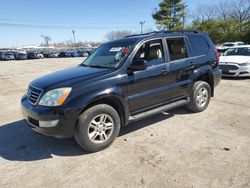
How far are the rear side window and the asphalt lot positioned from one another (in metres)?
1.51

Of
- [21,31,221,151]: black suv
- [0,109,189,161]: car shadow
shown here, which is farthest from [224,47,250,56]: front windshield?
[0,109,189,161]: car shadow

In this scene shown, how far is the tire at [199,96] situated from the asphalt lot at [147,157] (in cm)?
27

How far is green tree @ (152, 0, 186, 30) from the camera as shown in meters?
40.4

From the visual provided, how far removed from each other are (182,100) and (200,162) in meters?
1.91

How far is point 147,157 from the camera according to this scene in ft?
11.0

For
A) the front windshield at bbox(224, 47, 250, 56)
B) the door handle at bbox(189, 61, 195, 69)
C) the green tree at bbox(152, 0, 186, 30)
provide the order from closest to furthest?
1. the door handle at bbox(189, 61, 195, 69)
2. the front windshield at bbox(224, 47, 250, 56)
3. the green tree at bbox(152, 0, 186, 30)

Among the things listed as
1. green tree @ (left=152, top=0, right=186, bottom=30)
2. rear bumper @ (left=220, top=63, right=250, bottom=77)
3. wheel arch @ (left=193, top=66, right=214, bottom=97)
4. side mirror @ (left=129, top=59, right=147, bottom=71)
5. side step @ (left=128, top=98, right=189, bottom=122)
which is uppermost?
green tree @ (left=152, top=0, right=186, bottom=30)

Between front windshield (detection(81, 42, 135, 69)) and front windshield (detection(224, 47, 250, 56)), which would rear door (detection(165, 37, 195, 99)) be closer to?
front windshield (detection(81, 42, 135, 69))

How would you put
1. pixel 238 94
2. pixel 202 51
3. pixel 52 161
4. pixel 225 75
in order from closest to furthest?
1. pixel 52 161
2. pixel 202 51
3. pixel 238 94
4. pixel 225 75

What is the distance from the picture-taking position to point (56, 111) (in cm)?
319

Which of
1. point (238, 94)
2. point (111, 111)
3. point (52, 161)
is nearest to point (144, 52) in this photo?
point (111, 111)

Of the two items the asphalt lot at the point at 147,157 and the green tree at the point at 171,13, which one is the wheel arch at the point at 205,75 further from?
the green tree at the point at 171,13

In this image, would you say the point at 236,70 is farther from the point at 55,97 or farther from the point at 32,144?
the point at 32,144

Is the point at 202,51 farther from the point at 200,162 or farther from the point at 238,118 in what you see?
the point at 200,162
